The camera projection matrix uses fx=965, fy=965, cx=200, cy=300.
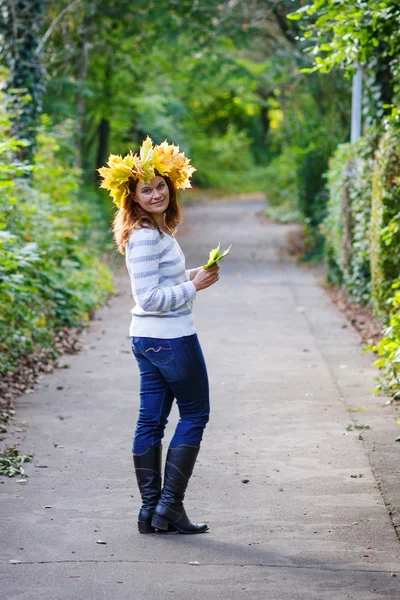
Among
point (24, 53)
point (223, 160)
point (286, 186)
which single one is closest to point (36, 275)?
point (24, 53)

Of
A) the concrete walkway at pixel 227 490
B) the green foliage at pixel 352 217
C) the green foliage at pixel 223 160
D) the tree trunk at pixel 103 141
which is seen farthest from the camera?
the green foliage at pixel 223 160

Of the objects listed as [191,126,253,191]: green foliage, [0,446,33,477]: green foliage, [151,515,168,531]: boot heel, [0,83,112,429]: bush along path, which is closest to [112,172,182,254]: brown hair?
[151,515,168,531]: boot heel

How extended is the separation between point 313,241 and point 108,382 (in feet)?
44.6

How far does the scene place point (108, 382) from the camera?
30.9 feet

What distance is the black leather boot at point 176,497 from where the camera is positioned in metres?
5.30

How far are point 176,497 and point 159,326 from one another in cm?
95

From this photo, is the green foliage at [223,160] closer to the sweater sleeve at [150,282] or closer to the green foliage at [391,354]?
the green foliage at [391,354]

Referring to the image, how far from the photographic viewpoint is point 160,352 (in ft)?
17.2

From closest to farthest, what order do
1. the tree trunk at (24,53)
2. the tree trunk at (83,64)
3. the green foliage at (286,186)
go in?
the tree trunk at (24,53), the tree trunk at (83,64), the green foliage at (286,186)

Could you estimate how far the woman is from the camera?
17.2ft

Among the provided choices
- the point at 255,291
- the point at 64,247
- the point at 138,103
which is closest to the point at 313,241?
the point at 255,291

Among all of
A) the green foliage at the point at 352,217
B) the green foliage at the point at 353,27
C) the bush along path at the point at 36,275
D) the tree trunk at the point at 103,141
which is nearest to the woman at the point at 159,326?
the bush along path at the point at 36,275

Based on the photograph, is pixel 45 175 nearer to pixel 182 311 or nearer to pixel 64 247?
pixel 64 247

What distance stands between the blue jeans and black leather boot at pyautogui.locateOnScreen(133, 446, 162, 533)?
0.15 feet
